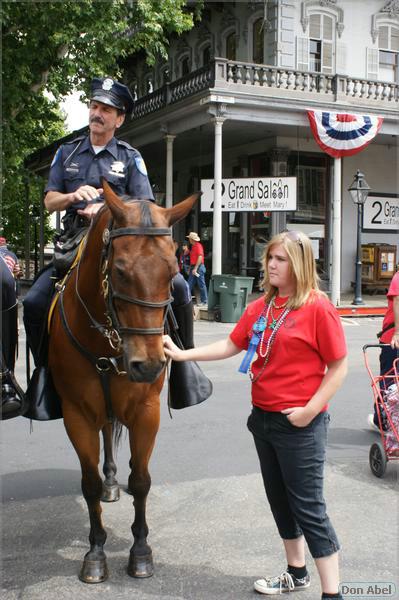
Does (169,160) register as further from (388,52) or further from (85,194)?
(85,194)

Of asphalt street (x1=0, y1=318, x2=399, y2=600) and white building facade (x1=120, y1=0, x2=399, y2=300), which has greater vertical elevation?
white building facade (x1=120, y1=0, x2=399, y2=300)

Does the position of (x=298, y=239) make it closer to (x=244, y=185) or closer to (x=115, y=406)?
(x=115, y=406)

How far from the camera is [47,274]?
429 centimetres

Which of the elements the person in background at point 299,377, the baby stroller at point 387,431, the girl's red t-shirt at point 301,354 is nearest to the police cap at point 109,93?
the person in background at point 299,377

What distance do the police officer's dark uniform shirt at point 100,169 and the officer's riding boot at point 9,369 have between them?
111 cm

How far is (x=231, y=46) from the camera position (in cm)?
2456

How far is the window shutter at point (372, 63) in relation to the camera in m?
23.7

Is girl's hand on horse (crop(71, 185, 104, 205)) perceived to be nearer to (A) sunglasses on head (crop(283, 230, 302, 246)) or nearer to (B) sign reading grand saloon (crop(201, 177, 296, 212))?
(A) sunglasses on head (crop(283, 230, 302, 246))

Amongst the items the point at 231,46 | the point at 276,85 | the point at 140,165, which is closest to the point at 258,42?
the point at 231,46

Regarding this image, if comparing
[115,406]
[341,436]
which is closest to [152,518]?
[115,406]

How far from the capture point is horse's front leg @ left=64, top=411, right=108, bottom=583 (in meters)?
3.59

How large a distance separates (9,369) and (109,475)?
44.2 inches

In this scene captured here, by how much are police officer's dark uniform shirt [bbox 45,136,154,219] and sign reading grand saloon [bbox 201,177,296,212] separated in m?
14.7

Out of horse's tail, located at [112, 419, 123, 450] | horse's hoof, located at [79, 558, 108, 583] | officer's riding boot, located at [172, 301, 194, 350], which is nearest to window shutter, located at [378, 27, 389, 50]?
officer's riding boot, located at [172, 301, 194, 350]
